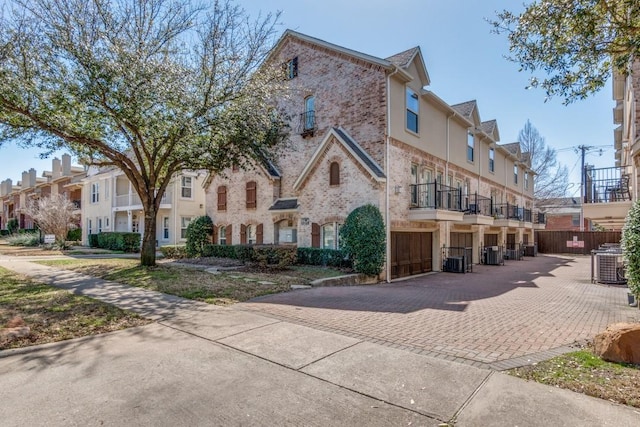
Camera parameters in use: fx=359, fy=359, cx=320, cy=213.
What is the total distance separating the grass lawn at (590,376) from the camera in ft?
12.8

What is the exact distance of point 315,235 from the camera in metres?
16.2

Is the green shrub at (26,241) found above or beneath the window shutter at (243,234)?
beneath

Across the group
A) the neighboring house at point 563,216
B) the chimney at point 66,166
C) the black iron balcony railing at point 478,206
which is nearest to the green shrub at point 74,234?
the chimney at point 66,166

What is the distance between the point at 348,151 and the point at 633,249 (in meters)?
9.59

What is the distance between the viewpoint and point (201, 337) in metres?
5.80

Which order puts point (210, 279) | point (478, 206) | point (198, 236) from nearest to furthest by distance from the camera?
1. point (210, 279)
2. point (478, 206)
3. point (198, 236)

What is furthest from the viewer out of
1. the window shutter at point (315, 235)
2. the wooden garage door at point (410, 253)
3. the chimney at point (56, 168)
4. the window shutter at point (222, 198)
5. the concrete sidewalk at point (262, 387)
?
the chimney at point (56, 168)

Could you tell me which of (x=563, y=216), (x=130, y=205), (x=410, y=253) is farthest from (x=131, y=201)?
(x=563, y=216)

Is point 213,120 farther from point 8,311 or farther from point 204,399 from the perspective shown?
point 204,399

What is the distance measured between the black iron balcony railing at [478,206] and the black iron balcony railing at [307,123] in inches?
358

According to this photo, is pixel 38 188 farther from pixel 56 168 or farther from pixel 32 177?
pixel 56 168

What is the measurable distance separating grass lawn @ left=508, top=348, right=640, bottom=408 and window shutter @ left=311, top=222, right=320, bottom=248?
11.6m

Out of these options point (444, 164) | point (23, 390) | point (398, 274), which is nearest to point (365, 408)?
point (23, 390)

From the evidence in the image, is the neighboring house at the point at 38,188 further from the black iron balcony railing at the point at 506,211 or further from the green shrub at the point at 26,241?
the black iron balcony railing at the point at 506,211
